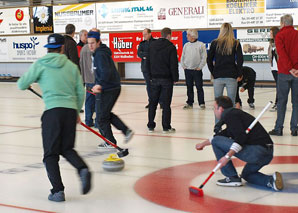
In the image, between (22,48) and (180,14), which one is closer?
(180,14)

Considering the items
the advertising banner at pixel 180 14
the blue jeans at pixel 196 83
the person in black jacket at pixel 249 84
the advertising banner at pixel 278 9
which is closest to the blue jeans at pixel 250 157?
the person in black jacket at pixel 249 84

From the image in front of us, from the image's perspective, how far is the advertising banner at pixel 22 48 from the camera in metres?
23.0

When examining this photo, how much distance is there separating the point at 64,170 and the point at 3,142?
2558 millimetres

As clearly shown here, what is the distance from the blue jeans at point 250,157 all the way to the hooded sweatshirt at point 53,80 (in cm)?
153

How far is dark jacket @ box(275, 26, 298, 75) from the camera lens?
8641 millimetres

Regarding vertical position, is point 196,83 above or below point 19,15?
below

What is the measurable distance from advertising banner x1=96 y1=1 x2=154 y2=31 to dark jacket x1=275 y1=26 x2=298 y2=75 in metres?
12.3

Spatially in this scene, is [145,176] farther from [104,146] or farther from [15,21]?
[15,21]

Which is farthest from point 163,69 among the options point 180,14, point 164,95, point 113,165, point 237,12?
point 180,14

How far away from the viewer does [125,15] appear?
21.2m

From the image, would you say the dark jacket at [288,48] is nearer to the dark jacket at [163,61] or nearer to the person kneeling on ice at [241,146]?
the dark jacket at [163,61]

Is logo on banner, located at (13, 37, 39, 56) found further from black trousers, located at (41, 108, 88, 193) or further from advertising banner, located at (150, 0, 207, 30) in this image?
black trousers, located at (41, 108, 88, 193)

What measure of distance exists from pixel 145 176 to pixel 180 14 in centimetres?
1417

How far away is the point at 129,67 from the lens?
71.4ft
